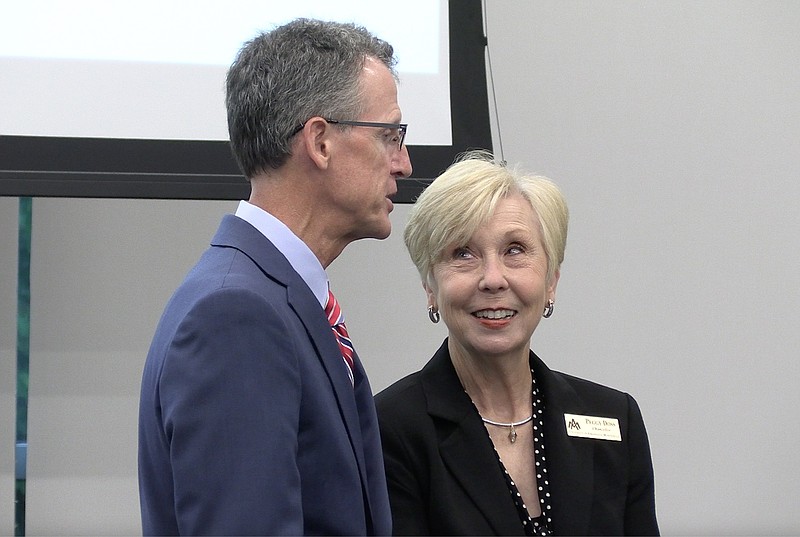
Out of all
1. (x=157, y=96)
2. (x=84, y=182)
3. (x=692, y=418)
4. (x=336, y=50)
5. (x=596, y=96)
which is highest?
(x=596, y=96)

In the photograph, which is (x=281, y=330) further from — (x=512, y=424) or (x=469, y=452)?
(x=512, y=424)

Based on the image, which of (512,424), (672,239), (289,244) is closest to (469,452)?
(512,424)

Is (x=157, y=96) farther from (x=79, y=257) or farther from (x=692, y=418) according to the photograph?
(x=692, y=418)

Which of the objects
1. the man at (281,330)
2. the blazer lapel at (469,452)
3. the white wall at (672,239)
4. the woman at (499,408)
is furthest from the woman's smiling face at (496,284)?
the white wall at (672,239)

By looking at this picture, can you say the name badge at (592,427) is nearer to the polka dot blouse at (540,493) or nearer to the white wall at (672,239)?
the polka dot blouse at (540,493)

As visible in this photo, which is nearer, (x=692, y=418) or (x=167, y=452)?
(x=167, y=452)

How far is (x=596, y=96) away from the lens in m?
3.27

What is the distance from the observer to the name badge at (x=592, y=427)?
2.02 metres

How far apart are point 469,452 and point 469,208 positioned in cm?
48

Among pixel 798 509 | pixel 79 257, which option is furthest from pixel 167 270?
pixel 798 509

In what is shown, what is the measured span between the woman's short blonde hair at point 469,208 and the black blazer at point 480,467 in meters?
0.23

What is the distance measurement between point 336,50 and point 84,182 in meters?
1.12

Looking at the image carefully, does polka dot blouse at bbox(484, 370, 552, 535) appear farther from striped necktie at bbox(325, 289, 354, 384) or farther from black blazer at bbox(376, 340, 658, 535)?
striped necktie at bbox(325, 289, 354, 384)

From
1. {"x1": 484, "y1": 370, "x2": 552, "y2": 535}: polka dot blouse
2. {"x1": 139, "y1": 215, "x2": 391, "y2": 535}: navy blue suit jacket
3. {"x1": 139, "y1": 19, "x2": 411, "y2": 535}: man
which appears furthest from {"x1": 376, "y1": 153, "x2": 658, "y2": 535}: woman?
{"x1": 139, "y1": 215, "x2": 391, "y2": 535}: navy blue suit jacket
